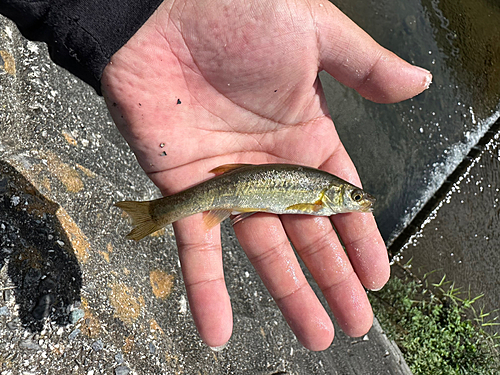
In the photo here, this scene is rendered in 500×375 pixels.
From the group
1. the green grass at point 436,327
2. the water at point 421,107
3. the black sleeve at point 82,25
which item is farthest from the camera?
the water at point 421,107

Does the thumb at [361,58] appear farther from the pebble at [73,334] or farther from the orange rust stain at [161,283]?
the pebble at [73,334]

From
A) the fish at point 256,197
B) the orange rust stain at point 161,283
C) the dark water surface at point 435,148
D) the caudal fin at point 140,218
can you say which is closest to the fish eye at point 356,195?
the fish at point 256,197

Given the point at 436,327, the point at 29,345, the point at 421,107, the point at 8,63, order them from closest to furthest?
the point at 29,345 < the point at 8,63 < the point at 436,327 < the point at 421,107

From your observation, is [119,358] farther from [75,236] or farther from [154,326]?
[75,236]

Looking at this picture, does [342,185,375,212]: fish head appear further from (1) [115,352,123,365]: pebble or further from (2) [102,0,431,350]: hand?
(1) [115,352,123,365]: pebble

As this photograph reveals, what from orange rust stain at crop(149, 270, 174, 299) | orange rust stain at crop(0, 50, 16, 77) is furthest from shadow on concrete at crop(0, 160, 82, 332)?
orange rust stain at crop(0, 50, 16, 77)

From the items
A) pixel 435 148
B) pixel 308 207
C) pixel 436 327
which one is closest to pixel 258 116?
pixel 308 207
